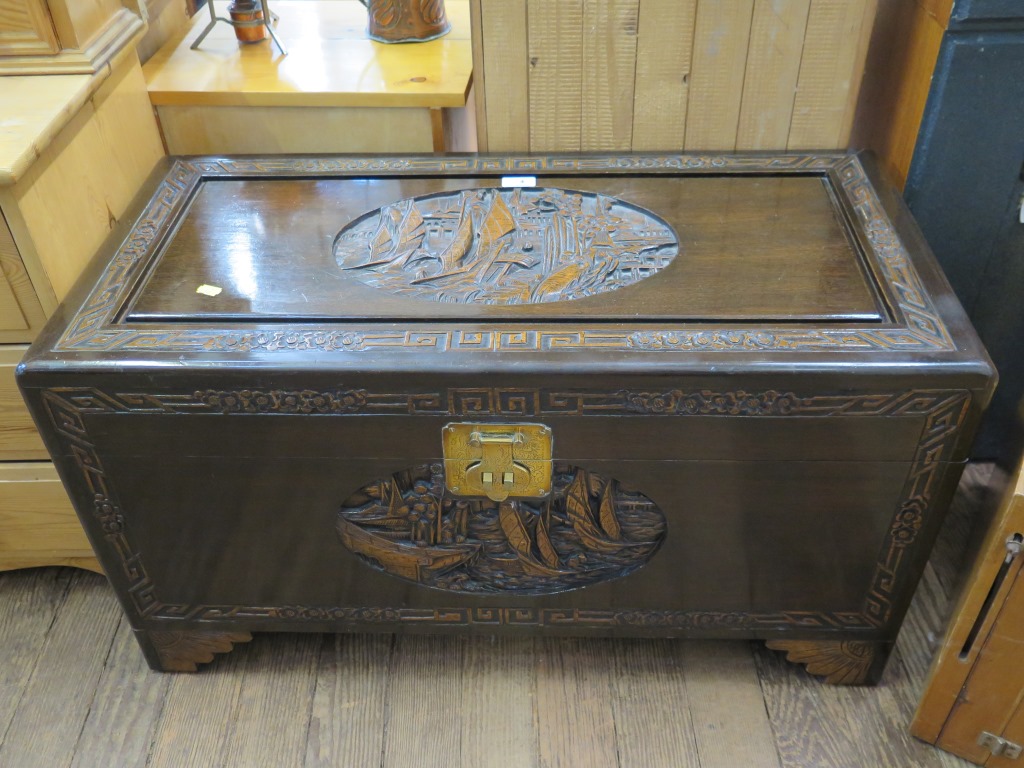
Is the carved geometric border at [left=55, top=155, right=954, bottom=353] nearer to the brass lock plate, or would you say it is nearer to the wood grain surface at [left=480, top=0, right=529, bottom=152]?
the brass lock plate

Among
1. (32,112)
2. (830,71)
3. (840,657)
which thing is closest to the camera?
(32,112)

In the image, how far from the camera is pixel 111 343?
1.05 meters

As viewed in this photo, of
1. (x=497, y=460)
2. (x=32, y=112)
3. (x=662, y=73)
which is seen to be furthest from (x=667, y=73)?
(x=32, y=112)

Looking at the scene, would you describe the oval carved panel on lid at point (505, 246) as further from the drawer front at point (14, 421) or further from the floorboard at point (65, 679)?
the floorboard at point (65, 679)

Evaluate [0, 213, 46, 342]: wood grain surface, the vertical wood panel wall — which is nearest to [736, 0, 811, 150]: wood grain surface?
the vertical wood panel wall

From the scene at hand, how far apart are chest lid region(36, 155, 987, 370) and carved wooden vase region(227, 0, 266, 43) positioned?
32cm

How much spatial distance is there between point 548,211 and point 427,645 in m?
0.67

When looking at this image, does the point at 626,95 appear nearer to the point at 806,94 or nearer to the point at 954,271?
the point at 806,94

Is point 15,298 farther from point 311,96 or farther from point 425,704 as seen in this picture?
point 425,704

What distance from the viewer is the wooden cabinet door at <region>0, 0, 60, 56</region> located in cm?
119

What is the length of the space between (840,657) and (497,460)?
1.93 ft

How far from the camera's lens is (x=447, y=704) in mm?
1295

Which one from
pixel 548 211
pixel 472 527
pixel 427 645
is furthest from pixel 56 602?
pixel 548 211

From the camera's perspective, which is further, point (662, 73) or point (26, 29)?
point (662, 73)
